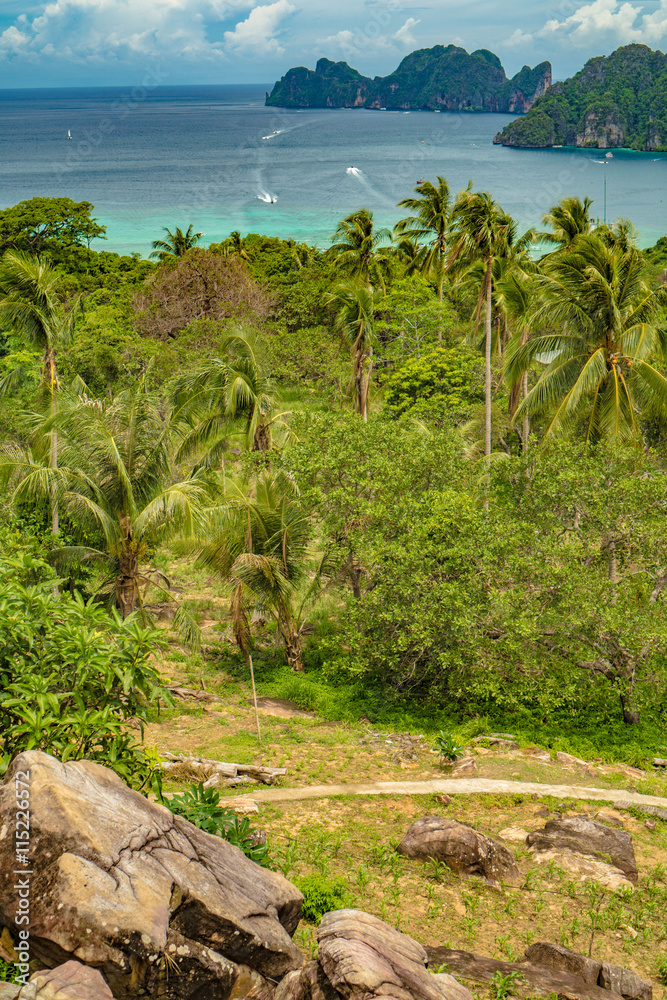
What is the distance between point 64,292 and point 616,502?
37812 millimetres

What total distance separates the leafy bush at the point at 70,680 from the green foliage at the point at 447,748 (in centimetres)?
722

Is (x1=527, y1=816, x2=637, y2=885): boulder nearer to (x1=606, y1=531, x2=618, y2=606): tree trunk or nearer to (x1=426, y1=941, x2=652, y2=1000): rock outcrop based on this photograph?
(x1=426, y1=941, x2=652, y2=1000): rock outcrop

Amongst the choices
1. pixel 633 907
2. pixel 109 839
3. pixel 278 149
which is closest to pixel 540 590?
pixel 633 907

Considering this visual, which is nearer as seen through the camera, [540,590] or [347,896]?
[347,896]

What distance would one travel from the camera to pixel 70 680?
7152mm

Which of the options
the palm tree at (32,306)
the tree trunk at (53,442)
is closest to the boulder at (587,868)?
the tree trunk at (53,442)

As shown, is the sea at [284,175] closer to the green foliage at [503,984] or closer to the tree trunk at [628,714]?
the tree trunk at [628,714]

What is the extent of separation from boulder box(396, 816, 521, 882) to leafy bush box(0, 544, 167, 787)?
4.26 m

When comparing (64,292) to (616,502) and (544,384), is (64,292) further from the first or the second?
(616,502)

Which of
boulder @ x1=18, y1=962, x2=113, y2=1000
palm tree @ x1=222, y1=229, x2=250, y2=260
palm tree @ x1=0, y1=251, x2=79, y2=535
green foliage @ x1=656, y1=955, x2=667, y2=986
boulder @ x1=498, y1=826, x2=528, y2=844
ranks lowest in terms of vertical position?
boulder @ x1=498, y1=826, x2=528, y2=844

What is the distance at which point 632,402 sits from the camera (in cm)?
1962

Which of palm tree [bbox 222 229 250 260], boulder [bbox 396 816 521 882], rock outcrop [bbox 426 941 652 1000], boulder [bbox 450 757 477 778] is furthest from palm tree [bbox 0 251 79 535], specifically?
palm tree [bbox 222 229 250 260]

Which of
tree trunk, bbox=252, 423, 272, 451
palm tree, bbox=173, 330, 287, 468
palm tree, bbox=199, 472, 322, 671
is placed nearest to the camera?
palm tree, bbox=199, 472, 322, 671

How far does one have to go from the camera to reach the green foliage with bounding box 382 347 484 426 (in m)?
34.3
